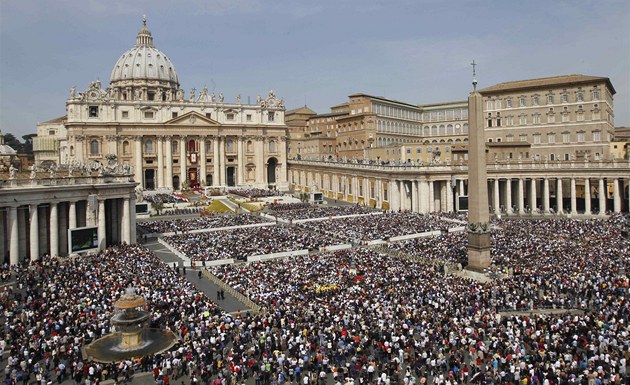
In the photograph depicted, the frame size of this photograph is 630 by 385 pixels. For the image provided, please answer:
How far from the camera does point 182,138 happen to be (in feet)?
320

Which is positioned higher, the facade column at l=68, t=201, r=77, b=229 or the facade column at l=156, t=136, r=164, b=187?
the facade column at l=156, t=136, r=164, b=187

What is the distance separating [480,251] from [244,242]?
18.1 meters

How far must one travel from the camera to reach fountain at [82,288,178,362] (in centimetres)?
2027

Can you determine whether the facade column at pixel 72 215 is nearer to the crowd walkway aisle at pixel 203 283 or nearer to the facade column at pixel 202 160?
the crowd walkway aisle at pixel 203 283

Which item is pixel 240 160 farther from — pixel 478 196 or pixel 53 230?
pixel 478 196

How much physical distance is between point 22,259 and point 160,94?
80.7 metres

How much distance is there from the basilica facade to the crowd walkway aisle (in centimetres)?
5199

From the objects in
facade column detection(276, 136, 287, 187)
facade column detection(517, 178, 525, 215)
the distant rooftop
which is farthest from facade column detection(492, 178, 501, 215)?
facade column detection(276, 136, 287, 187)

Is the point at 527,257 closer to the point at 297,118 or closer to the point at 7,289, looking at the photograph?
the point at 7,289

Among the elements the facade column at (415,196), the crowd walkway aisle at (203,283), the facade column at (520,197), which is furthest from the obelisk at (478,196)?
the facade column at (520,197)

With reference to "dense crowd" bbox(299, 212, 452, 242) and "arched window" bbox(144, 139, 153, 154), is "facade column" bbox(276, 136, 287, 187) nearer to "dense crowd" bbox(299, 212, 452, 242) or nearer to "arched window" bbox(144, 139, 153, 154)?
"arched window" bbox(144, 139, 153, 154)

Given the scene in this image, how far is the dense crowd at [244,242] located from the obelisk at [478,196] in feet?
41.2

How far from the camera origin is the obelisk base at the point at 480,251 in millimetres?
31438

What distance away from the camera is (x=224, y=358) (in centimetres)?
1928
